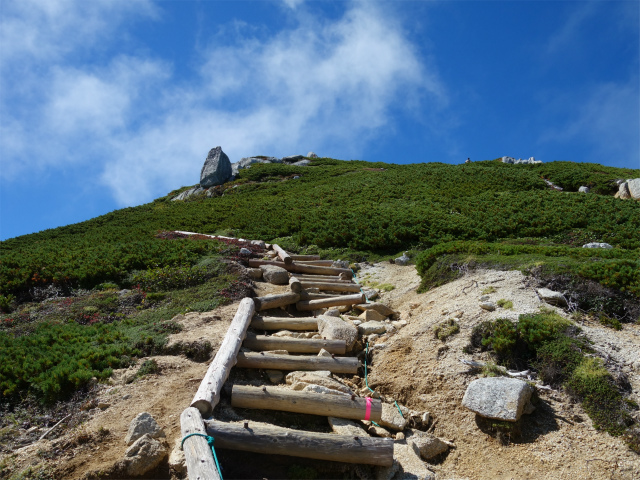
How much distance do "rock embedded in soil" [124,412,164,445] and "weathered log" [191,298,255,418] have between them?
0.67 m

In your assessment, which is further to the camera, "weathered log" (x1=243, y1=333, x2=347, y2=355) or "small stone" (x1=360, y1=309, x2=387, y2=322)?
"small stone" (x1=360, y1=309, x2=387, y2=322)

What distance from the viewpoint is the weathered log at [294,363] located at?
Result: 334 inches

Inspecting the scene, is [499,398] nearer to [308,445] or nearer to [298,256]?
[308,445]

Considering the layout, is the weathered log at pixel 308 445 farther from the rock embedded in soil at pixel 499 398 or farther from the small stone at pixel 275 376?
the small stone at pixel 275 376

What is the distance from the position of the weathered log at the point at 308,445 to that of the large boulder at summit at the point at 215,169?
1852 inches

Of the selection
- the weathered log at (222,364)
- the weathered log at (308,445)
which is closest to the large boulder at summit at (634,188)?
the weathered log at (222,364)

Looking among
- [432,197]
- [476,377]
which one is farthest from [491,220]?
[476,377]

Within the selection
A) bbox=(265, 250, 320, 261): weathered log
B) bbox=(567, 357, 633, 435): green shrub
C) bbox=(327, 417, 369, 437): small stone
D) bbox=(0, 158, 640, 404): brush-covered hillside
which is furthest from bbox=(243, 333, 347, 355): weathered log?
bbox=(265, 250, 320, 261): weathered log

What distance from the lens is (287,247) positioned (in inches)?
872

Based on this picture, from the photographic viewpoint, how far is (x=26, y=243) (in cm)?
2733

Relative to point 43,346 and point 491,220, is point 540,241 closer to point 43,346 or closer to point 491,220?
point 491,220

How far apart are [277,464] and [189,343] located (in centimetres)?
408

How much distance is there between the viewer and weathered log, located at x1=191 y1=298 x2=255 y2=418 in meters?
6.58

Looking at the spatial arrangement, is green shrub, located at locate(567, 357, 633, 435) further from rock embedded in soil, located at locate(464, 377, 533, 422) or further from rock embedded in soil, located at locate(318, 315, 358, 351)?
rock embedded in soil, located at locate(318, 315, 358, 351)
